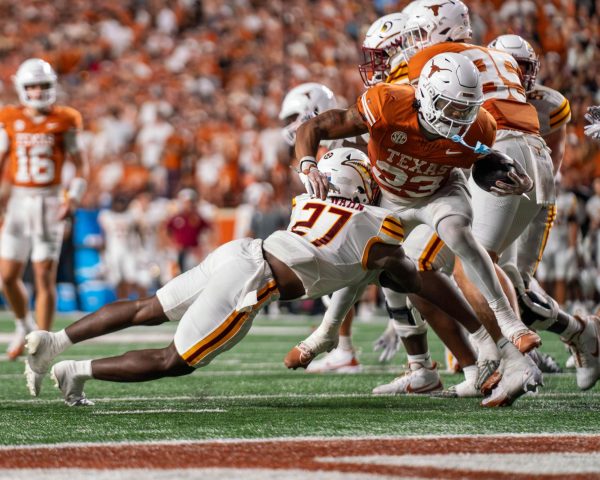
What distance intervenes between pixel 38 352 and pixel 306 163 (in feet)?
4.02

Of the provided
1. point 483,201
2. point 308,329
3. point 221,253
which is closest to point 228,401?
point 221,253

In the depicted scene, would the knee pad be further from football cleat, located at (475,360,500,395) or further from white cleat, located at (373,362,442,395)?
football cleat, located at (475,360,500,395)

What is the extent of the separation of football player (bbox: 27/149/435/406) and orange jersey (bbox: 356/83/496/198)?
31cm

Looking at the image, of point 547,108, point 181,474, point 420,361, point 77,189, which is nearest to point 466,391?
point 420,361

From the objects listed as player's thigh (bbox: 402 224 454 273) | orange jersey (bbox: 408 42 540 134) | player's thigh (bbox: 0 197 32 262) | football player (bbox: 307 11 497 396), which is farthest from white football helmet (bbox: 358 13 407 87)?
player's thigh (bbox: 0 197 32 262)

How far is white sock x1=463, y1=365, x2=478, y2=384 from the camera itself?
4.60m

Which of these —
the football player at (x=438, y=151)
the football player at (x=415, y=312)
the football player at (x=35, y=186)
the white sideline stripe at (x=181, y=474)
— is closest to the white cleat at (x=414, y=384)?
the football player at (x=415, y=312)

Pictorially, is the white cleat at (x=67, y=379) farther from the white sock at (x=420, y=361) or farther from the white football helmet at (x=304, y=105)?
the white football helmet at (x=304, y=105)

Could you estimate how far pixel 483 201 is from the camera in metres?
4.98

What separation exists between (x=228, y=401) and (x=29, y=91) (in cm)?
366

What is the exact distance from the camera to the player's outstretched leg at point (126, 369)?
3922 millimetres

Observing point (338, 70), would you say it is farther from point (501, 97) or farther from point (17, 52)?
point (501, 97)

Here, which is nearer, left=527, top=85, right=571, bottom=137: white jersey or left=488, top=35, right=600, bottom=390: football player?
left=488, top=35, right=600, bottom=390: football player

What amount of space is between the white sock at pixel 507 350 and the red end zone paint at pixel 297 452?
2.88 ft
